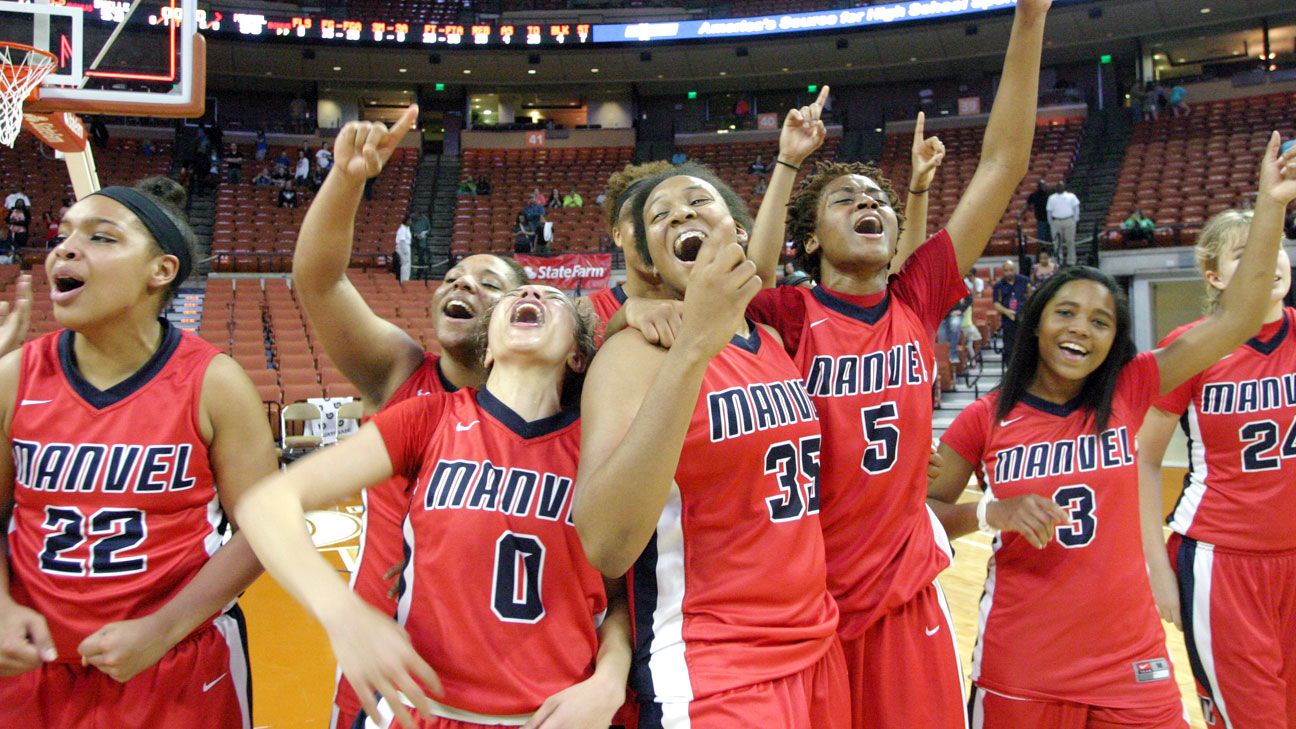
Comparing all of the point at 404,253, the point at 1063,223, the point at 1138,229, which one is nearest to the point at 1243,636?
the point at 1063,223

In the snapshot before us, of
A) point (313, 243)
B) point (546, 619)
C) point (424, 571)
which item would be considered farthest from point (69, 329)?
point (546, 619)

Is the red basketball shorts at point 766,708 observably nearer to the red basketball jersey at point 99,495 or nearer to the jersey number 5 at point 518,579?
the jersey number 5 at point 518,579

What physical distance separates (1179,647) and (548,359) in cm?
413

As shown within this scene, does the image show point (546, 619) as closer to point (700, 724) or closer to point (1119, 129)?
point (700, 724)

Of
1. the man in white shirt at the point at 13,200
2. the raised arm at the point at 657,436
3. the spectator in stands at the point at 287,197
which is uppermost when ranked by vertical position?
the spectator in stands at the point at 287,197

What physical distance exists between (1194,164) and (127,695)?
18934 mm

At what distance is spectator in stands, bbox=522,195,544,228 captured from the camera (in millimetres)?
17938

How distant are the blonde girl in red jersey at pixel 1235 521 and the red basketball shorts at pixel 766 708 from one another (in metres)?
1.47

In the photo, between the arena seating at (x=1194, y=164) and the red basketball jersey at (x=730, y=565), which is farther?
the arena seating at (x=1194, y=164)

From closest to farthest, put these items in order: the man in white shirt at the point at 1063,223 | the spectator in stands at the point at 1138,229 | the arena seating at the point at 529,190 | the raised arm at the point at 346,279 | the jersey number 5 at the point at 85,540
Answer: the raised arm at the point at 346,279 → the jersey number 5 at the point at 85,540 → the man in white shirt at the point at 1063,223 → the spectator in stands at the point at 1138,229 → the arena seating at the point at 529,190

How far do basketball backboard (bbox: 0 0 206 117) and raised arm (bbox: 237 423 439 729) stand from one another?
16.5 ft

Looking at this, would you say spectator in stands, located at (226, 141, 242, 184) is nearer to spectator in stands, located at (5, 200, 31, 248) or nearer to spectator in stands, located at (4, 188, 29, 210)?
spectator in stands, located at (4, 188, 29, 210)

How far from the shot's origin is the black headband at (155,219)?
1965 mm

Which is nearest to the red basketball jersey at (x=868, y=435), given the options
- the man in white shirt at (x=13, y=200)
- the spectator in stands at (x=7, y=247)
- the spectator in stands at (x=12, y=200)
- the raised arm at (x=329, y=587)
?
the raised arm at (x=329, y=587)
